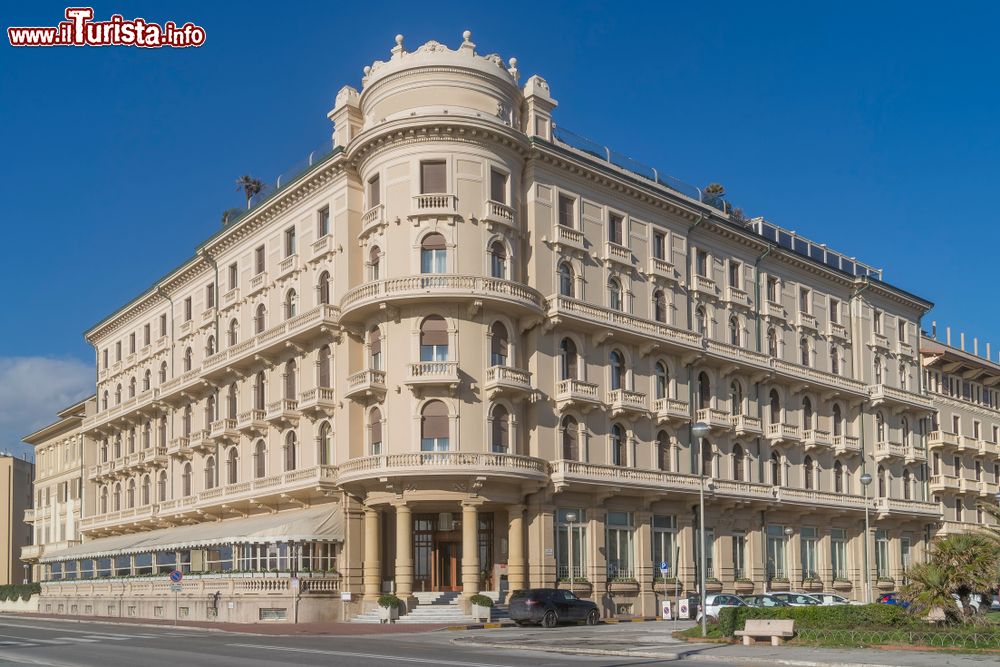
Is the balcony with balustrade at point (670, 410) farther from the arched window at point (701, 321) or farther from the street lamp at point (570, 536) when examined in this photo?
the street lamp at point (570, 536)

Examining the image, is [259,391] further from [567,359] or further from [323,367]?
[567,359]

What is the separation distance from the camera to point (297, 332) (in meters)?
52.3

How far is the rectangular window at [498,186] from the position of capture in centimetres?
4853

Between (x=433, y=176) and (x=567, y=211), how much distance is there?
717cm

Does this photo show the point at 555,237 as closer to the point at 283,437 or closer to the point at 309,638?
the point at 283,437

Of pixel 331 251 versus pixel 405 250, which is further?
pixel 331 251

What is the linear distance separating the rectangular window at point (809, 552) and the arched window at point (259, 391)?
2982cm

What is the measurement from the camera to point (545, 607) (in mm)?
42281

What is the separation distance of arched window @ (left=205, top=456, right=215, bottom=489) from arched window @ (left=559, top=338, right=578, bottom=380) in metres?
22.6

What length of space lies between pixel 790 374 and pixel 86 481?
4944 centimetres

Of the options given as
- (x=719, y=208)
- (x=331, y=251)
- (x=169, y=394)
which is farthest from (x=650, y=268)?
(x=169, y=394)

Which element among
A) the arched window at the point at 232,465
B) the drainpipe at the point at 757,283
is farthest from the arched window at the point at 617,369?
the arched window at the point at 232,465

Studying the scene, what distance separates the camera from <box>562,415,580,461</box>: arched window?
49.8 metres

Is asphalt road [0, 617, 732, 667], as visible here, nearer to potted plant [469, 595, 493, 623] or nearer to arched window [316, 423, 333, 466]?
potted plant [469, 595, 493, 623]
